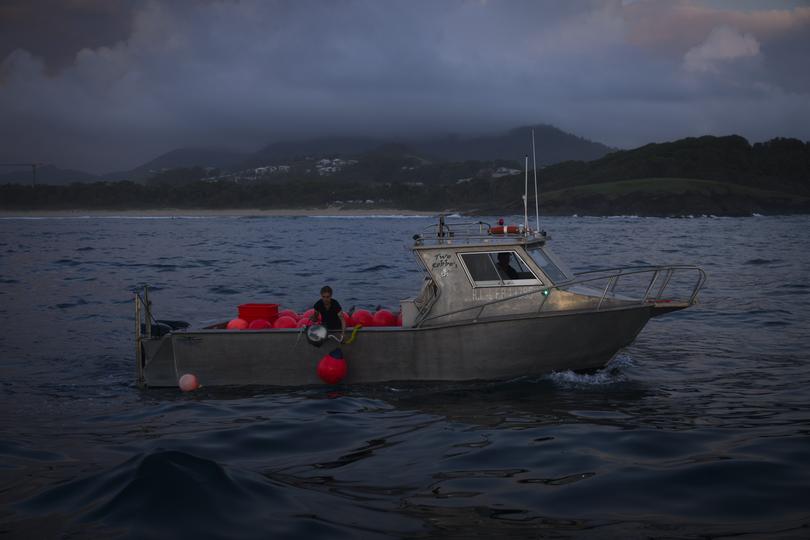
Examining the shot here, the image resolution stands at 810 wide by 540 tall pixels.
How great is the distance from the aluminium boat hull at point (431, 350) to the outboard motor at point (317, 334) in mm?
370

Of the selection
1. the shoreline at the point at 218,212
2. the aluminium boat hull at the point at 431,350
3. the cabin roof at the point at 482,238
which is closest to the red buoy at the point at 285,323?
the aluminium boat hull at the point at 431,350

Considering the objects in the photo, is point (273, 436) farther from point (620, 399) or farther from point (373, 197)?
point (373, 197)

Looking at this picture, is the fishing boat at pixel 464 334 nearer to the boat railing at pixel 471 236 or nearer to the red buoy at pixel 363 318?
the boat railing at pixel 471 236

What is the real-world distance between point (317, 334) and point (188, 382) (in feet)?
8.24

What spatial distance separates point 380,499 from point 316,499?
→ 0.68m

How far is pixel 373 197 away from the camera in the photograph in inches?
6467

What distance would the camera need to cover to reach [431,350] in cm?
1248

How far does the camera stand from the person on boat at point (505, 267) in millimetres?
12891

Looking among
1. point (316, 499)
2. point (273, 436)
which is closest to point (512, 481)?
point (316, 499)

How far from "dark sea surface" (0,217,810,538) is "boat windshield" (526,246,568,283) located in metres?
1.71

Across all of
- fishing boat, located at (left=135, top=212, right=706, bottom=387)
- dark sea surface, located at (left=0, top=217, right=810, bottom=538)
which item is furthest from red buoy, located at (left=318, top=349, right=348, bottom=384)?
dark sea surface, located at (left=0, top=217, right=810, bottom=538)

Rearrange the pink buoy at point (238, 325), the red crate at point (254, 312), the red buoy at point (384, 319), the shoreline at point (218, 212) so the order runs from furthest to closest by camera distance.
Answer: the shoreline at point (218, 212) → the red crate at point (254, 312) → the red buoy at point (384, 319) → the pink buoy at point (238, 325)

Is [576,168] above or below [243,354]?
above

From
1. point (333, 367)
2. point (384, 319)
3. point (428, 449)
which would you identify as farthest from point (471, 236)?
point (428, 449)
